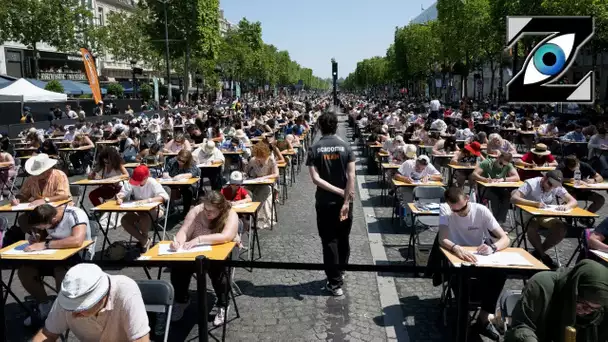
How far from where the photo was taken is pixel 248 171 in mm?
9469

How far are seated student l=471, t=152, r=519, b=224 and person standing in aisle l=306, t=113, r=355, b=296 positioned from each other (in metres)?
3.80

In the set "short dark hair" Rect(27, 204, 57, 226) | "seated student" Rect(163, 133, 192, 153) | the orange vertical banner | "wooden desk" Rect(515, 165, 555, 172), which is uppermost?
the orange vertical banner

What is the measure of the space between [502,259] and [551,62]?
259 centimetres

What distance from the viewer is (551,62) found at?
6023 mm

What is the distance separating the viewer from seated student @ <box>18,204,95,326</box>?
5.34 m

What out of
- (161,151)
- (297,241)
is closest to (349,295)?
(297,241)

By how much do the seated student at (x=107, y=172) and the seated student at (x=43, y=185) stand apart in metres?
1.47

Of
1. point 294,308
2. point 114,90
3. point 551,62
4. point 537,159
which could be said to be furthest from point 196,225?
point 114,90

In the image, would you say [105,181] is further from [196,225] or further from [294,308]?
[294,308]

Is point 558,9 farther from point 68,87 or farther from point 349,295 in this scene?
point 68,87

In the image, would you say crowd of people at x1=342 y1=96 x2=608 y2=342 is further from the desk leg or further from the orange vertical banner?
the orange vertical banner

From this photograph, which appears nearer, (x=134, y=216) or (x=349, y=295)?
(x=349, y=295)

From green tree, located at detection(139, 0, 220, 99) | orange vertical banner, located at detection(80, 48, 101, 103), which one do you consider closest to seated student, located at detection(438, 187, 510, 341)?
orange vertical banner, located at detection(80, 48, 101, 103)

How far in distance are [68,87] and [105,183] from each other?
1642 inches
